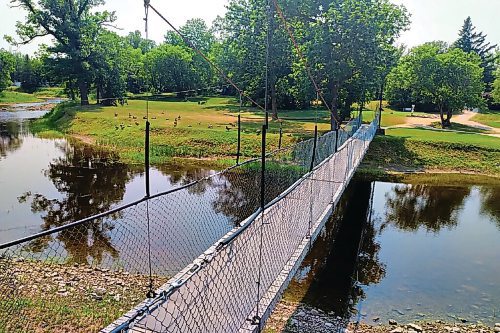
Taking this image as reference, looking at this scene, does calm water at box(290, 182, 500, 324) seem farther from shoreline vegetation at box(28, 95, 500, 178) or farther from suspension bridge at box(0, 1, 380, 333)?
shoreline vegetation at box(28, 95, 500, 178)

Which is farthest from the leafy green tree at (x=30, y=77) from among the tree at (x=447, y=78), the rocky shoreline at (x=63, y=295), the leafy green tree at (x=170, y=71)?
the rocky shoreline at (x=63, y=295)

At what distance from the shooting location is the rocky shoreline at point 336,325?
5.00 m

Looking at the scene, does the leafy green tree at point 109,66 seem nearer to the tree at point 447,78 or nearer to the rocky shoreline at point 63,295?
the tree at point 447,78

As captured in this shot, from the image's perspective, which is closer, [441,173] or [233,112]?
[441,173]

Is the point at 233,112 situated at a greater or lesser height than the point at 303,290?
greater

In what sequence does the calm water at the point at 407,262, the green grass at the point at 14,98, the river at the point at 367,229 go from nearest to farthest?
the calm water at the point at 407,262 < the river at the point at 367,229 < the green grass at the point at 14,98

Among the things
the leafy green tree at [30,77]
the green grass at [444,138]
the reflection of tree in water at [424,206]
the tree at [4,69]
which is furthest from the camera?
the leafy green tree at [30,77]

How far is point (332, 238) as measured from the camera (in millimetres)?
8266

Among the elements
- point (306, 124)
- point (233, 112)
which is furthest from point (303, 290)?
point (233, 112)

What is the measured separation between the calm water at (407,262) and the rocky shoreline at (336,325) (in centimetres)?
16

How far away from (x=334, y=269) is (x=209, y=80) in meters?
31.6

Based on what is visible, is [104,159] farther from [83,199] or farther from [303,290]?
[303,290]

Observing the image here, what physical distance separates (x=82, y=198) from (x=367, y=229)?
21.0ft

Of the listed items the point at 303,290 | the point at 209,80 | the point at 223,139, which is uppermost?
the point at 209,80
